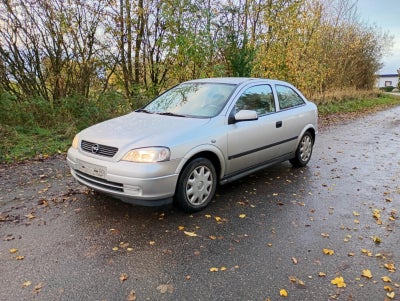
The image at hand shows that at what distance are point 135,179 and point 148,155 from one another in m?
0.31

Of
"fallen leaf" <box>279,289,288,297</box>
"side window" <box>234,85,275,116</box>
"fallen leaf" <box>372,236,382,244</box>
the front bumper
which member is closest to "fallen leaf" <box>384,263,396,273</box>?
"fallen leaf" <box>372,236,382,244</box>

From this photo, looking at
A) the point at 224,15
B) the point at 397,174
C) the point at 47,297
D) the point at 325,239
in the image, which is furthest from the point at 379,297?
the point at 224,15

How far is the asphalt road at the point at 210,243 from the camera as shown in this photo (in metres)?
2.93

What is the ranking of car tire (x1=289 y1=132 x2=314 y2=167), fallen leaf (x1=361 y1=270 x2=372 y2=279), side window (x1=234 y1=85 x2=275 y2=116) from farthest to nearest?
car tire (x1=289 y1=132 x2=314 y2=167) < side window (x1=234 y1=85 x2=275 y2=116) < fallen leaf (x1=361 y1=270 x2=372 y2=279)

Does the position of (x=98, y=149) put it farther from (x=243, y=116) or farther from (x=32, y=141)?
(x=32, y=141)

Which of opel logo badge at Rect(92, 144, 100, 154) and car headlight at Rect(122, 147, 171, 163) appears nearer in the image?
car headlight at Rect(122, 147, 171, 163)

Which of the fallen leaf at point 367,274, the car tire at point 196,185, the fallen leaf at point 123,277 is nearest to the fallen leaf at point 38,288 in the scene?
the fallen leaf at point 123,277

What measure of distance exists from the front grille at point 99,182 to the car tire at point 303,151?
3709 mm

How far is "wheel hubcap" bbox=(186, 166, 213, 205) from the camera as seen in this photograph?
4.26m

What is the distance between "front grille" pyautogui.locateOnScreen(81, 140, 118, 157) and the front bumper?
0.07 metres

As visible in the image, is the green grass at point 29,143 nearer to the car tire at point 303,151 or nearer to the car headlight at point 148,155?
the car headlight at point 148,155

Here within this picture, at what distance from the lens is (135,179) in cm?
379

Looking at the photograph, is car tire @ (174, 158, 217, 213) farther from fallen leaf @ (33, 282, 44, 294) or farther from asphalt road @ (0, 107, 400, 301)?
fallen leaf @ (33, 282, 44, 294)

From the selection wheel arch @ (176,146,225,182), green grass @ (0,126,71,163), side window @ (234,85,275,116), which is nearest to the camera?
wheel arch @ (176,146,225,182)
